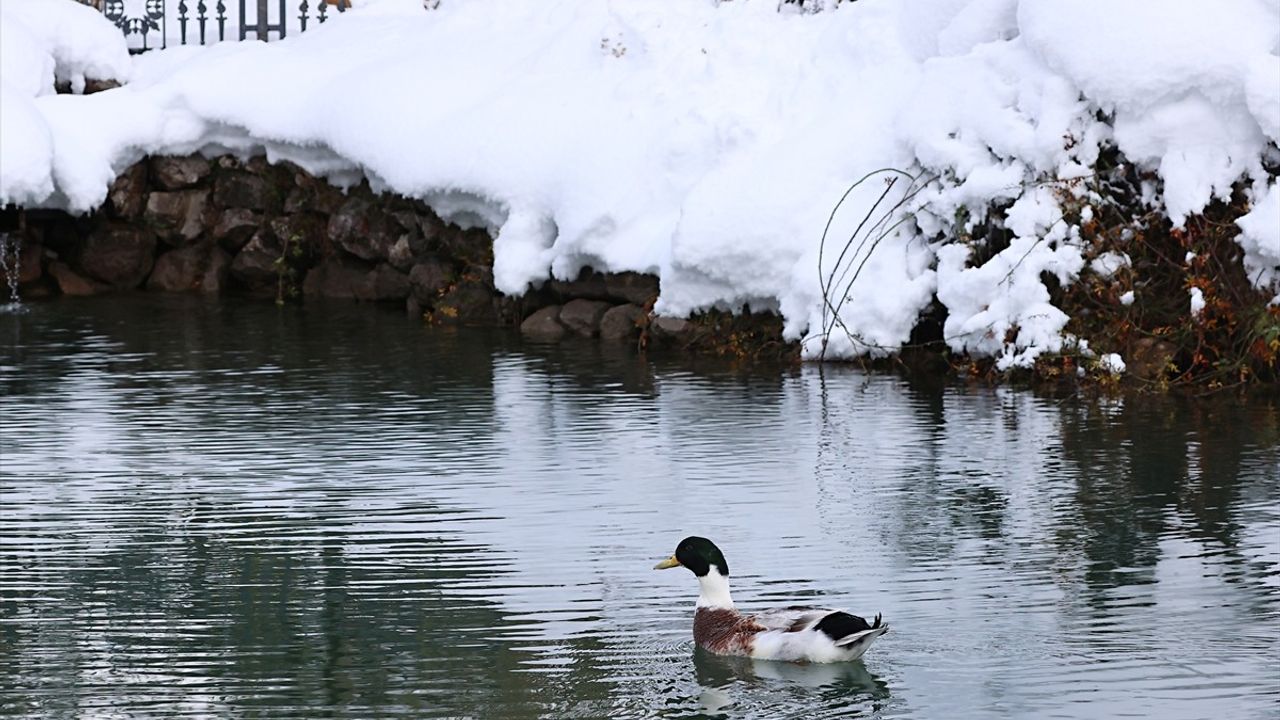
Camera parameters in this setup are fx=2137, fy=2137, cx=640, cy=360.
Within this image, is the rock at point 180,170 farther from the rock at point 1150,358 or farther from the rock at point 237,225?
the rock at point 1150,358

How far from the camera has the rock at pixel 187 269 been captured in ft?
65.1

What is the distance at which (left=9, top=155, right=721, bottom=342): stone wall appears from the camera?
17.8m

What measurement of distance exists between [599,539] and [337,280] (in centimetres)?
1026

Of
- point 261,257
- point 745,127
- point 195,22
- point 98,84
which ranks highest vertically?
point 195,22

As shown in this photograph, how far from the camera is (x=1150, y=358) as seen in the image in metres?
13.7

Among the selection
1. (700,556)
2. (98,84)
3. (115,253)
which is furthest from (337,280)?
(700,556)

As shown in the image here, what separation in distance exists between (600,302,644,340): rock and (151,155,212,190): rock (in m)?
5.00

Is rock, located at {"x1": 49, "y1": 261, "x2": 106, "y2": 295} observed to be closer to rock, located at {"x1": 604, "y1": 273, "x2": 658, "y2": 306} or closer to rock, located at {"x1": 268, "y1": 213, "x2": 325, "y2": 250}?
rock, located at {"x1": 268, "y1": 213, "x2": 325, "y2": 250}

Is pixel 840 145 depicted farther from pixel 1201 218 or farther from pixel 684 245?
pixel 1201 218

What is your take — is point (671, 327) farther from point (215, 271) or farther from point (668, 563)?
point (668, 563)

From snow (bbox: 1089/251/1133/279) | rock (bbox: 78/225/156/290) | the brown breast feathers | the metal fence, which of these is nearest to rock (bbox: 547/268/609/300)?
snow (bbox: 1089/251/1133/279)

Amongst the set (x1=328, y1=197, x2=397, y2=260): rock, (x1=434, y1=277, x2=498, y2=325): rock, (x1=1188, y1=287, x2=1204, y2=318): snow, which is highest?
(x1=328, y1=197, x2=397, y2=260): rock

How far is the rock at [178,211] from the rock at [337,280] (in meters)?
1.14

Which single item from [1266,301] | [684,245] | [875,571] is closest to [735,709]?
[875,571]
